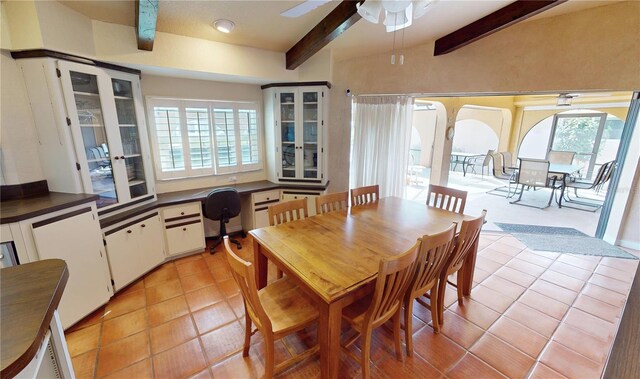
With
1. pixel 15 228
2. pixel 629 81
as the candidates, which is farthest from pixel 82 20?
pixel 629 81

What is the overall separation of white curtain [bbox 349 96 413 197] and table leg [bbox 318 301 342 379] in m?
2.69

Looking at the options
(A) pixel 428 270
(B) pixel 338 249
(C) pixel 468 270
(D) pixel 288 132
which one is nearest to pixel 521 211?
(C) pixel 468 270

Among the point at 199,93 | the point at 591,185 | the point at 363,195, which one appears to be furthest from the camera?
the point at 591,185

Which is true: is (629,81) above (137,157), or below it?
above

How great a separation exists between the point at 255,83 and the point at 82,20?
1.77 metres

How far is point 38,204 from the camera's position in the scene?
1.88 m

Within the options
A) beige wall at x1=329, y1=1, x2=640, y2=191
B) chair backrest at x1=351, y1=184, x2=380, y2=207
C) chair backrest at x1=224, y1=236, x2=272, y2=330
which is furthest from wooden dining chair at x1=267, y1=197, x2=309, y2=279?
beige wall at x1=329, y1=1, x2=640, y2=191

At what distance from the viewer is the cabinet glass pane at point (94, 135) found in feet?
7.27

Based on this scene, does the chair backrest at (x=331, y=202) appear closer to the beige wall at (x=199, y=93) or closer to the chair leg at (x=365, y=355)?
the chair leg at (x=365, y=355)

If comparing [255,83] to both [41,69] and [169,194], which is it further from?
[41,69]

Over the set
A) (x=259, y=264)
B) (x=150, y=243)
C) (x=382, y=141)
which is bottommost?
(x=150, y=243)

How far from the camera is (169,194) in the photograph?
10.4 ft

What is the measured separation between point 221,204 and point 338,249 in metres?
1.83

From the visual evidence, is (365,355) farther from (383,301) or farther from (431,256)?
(431,256)
